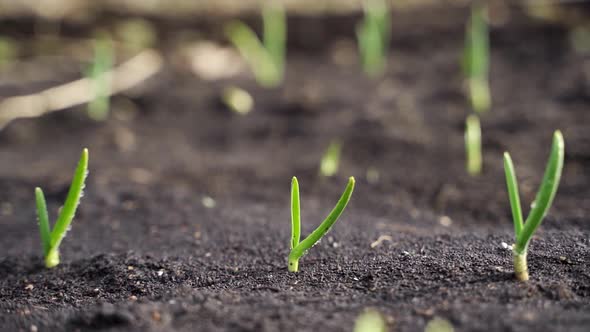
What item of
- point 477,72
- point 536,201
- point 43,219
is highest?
point 477,72

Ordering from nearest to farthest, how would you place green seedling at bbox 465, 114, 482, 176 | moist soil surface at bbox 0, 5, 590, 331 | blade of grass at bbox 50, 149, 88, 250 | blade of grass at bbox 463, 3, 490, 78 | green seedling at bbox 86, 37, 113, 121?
moist soil surface at bbox 0, 5, 590, 331 < blade of grass at bbox 50, 149, 88, 250 < green seedling at bbox 465, 114, 482, 176 < blade of grass at bbox 463, 3, 490, 78 < green seedling at bbox 86, 37, 113, 121

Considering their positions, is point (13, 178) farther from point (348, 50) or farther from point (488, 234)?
point (348, 50)

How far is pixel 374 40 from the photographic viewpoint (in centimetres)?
264

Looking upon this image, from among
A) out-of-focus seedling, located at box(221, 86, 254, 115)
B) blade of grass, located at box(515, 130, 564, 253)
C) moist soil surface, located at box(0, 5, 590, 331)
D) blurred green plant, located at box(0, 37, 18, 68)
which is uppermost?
blurred green plant, located at box(0, 37, 18, 68)

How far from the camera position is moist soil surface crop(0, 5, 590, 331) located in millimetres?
951

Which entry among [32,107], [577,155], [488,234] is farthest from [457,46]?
[32,107]

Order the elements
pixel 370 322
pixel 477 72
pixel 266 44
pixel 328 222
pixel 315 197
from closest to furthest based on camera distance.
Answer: pixel 370 322, pixel 328 222, pixel 315 197, pixel 477 72, pixel 266 44

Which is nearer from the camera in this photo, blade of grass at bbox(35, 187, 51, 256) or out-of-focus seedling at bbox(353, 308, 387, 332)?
out-of-focus seedling at bbox(353, 308, 387, 332)

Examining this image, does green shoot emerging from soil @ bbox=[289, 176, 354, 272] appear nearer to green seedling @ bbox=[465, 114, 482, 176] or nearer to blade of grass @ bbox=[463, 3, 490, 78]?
green seedling @ bbox=[465, 114, 482, 176]

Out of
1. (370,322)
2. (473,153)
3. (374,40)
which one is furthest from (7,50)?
(370,322)

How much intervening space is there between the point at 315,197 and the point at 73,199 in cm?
86

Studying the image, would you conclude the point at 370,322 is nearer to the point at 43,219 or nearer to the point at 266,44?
the point at 43,219

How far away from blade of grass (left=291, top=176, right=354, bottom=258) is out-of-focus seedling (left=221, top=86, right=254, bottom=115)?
1.64 m

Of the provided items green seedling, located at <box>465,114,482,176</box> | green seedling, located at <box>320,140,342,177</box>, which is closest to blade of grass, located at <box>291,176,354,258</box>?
green seedling, located at <box>320,140,342,177</box>
